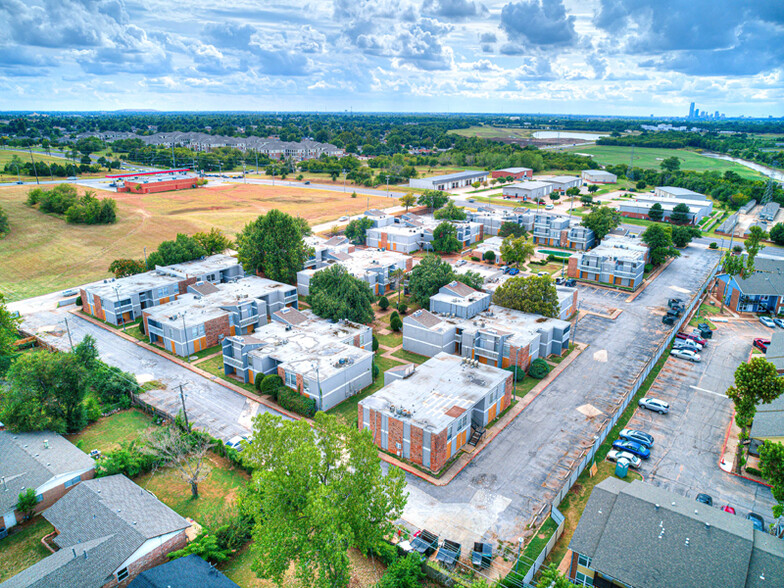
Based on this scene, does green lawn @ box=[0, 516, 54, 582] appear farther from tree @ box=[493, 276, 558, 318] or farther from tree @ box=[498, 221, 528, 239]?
tree @ box=[498, 221, 528, 239]

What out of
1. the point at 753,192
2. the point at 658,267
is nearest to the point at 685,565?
the point at 658,267

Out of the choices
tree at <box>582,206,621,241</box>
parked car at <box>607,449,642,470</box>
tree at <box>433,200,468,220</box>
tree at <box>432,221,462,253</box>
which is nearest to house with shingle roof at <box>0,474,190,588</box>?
parked car at <box>607,449,642,470</box>

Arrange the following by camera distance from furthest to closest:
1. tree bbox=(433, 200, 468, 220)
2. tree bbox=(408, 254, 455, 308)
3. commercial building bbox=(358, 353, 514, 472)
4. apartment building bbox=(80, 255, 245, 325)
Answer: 1. tree bbox=(433, 200, 468, 220)
2. tree bbox=(408, 254, 455, 308)
3. apartment building bbox=(80, 255, 245, 325)
4. commercial building bbox=(358, 353, 514, 472)

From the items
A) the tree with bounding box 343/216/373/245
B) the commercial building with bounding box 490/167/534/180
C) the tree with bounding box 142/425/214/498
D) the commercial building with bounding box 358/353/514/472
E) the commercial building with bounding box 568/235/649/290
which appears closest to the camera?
the tree with bounding box 142/425/214/498

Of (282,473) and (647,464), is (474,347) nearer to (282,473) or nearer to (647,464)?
(647,464)

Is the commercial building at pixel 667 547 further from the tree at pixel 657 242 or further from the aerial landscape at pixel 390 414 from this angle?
the tree at pixel 657 242
